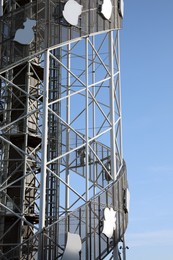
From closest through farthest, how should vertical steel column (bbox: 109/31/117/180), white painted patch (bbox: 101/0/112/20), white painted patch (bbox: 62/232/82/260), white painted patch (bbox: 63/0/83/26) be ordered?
white painted patch (bbox: 62/232/82/260) → white painted patch (bbox: 63/0/83/26) → vertical steel column (bbox: 109/31/117/180) → white painted patch (bbox: 101/0/112/20)

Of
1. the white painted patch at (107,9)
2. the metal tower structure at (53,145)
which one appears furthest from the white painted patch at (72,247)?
the white painted patch at (107,9)

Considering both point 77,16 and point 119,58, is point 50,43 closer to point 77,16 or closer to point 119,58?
point 77,16

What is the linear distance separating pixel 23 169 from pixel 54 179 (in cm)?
112

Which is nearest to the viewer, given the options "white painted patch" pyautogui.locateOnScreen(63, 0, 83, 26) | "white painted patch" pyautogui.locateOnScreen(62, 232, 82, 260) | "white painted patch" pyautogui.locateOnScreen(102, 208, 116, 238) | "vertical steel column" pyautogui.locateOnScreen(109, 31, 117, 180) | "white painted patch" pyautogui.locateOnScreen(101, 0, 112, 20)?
"white painted patch" pyautogui.locateOnScreen(62, 232, 82, 260)

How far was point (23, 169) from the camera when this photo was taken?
55.1ft

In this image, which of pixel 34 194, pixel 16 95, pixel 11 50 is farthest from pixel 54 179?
pixel 11 50

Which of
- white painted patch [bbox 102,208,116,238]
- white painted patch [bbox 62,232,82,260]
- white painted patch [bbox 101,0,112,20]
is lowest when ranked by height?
white painted patch [bbox 62,232,82,260]

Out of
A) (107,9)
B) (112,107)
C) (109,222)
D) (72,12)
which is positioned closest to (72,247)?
(109,222)

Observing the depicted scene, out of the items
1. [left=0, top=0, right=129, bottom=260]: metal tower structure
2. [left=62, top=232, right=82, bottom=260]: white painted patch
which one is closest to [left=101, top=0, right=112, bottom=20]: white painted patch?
[left=0, top=0, right=129, bottom=260]: metal tower structure

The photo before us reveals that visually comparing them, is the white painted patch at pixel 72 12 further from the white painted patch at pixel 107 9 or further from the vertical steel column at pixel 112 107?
the vertical steel column at pixel 112 107

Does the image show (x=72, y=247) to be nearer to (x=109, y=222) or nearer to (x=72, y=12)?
(x=109, y=222)

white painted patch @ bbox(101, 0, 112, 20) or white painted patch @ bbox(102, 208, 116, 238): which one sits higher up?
white painted patch @ bbox(101, 0, 112, 20)

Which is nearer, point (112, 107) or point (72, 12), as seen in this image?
point (72, 12)

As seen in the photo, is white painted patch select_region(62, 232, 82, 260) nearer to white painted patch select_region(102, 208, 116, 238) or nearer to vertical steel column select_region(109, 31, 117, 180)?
white painted patch select_region(102, 208, 116, 238)
